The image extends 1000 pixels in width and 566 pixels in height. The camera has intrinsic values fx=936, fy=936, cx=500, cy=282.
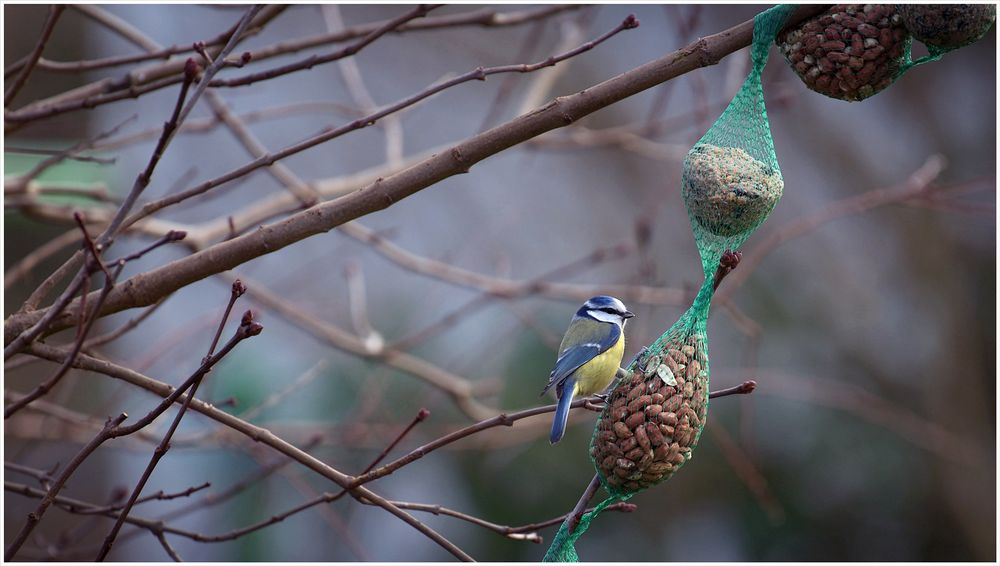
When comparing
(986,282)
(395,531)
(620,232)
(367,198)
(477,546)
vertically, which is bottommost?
(986,282)

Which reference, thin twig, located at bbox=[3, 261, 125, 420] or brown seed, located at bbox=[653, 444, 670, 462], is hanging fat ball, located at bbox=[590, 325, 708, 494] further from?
thin twig, located at bbox=[3, 261, 125, 420]

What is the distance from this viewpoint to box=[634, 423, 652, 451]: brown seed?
4.94ft

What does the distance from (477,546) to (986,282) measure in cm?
391

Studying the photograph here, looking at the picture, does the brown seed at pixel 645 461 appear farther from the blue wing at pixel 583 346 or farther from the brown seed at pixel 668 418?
the blue wing at pixel 583 346

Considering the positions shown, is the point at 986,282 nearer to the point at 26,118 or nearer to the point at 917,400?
the point at 917,400

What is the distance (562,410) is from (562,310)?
2866 mm

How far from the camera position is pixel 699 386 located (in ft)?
5.23

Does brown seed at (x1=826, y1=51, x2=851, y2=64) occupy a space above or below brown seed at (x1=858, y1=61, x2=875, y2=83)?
above

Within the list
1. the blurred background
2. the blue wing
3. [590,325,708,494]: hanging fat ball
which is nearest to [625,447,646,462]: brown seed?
[590,325,708,494]: hanging fat ball

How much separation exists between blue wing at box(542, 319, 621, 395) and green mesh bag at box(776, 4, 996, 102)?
59cm

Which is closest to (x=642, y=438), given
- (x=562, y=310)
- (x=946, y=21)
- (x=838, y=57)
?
(x=838, y=57)

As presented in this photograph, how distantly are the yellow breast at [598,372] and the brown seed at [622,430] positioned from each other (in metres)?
0.23

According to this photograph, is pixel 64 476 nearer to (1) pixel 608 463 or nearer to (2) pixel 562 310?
(1) pixel 608 463

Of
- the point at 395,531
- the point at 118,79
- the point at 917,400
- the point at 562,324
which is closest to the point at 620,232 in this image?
the point at 917,400
